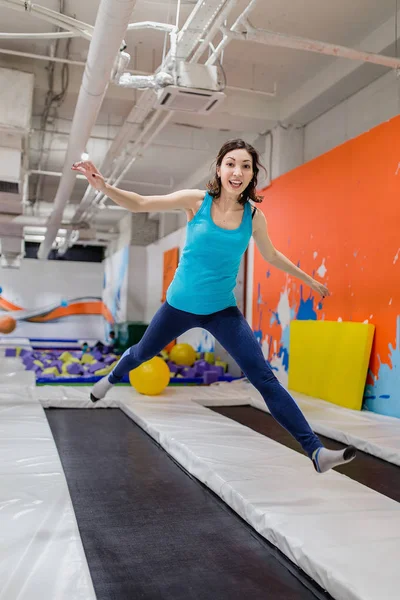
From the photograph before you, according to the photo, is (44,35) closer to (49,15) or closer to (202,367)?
(49,15)

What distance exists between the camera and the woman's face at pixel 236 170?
232 cm

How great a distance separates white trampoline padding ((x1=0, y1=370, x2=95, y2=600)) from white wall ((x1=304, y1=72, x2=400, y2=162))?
3918 mm

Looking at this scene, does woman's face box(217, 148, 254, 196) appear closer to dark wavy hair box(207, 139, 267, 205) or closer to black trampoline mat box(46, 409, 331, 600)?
dark wavy hair box(207, 139, 267, 205)

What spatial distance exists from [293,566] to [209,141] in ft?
22.0

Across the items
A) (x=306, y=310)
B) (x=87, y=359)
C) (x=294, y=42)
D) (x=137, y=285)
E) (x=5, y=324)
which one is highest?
(x=294, y=42)

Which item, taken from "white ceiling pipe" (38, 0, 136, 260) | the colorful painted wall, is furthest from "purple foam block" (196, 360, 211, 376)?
"white ceiling pipe" (38, 0, 136, 260)

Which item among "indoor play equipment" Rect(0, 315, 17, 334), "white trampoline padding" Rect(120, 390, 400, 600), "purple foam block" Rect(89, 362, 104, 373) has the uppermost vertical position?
"indoor play equipment" Rect(0, 315, 17, 334)

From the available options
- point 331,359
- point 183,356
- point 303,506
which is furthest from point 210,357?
point 303,506

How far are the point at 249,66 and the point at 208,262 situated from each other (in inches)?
150

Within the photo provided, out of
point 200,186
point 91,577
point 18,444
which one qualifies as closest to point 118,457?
point 18,444

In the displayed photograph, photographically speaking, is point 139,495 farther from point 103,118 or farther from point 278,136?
point 103,118

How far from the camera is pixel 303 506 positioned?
2.02m

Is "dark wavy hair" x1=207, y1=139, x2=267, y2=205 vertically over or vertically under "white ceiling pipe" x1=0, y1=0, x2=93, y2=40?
under

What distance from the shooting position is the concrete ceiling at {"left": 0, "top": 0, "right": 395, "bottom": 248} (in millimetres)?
4457
